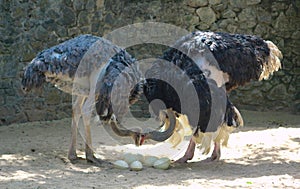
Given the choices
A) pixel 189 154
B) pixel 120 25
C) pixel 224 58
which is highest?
pixel 120 25

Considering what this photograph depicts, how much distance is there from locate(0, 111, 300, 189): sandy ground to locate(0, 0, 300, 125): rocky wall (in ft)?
1.29

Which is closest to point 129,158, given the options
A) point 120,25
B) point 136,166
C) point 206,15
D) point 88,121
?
point 136,166

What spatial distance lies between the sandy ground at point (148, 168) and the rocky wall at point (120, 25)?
0.39 meters

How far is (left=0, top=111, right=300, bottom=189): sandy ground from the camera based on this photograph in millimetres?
4598

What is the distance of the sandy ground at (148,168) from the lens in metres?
4.60

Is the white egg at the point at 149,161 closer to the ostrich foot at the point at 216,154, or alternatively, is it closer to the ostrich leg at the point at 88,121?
the ostrich leg at the point at 88,121

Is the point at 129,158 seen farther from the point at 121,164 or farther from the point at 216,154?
the point at 216,154

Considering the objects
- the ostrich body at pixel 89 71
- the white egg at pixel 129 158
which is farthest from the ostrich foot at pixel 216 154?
the white egg at pixel 129 158

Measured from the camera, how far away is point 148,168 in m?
5.36

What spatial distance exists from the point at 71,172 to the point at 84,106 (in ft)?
2.19

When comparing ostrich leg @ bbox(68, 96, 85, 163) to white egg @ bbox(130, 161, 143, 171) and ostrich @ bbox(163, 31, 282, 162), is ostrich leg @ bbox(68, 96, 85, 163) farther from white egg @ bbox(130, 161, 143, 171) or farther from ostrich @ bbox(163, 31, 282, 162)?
ostrich @ bbox(163, 31, 282, 162)

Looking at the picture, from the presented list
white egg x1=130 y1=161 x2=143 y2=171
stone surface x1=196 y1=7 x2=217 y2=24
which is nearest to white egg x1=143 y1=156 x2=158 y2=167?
white egg x1=130 y1=161 x2=143 y2=171

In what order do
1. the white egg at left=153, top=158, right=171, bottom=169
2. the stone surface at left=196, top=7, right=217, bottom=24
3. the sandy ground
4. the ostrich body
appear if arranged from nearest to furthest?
the sandy ground, the ostrich body, the white egg at left=153, top=158, right=171, bottom=169, the stone surface at left=196, top=7, right=217, bottom=24

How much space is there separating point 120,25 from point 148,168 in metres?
3.17
